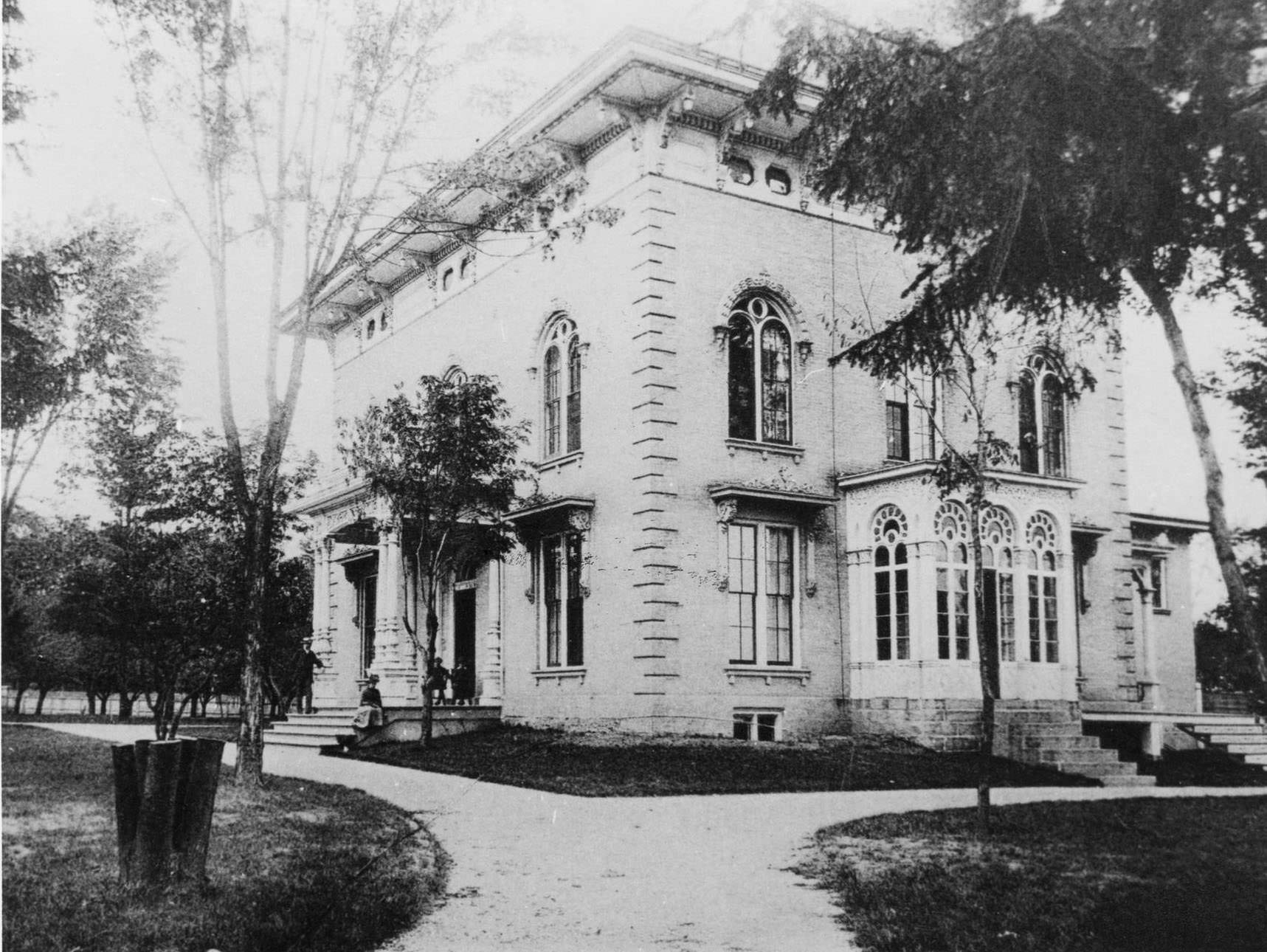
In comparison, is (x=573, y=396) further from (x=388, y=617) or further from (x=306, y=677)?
(x=306, y=677)

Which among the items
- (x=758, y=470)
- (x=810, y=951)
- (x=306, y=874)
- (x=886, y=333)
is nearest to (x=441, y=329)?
(x=758, y=470)

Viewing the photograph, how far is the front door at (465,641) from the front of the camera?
69.8 feet

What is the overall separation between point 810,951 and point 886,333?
190 inches

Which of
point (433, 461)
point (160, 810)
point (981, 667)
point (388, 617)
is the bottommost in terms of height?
point (160, 810)

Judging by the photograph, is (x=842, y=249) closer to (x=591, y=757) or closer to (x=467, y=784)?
(x=591, y=757)

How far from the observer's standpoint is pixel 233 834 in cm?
808

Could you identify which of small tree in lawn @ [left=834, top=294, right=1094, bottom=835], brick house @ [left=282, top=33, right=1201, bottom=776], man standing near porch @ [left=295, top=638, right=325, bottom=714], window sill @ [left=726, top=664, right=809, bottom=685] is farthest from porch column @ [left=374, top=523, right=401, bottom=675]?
small tree in lawn @ [left=834, top=294, right=1094, bottom=835]

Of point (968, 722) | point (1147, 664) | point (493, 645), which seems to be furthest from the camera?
point (1147, 664)

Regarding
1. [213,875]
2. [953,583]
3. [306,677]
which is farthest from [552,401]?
[213,875]

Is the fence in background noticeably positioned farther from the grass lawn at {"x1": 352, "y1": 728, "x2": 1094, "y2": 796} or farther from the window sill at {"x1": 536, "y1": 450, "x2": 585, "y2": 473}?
the window sill at {"x1": 536, "y1": 450, "x2": 585, "y2": 473}

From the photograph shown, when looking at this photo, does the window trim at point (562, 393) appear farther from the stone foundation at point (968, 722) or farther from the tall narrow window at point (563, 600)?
the stone foundation at point (968, 722)

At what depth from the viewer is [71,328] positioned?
7789 mm

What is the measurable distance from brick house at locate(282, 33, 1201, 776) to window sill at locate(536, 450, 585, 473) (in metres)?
0.06

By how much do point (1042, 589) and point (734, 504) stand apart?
4.70 m
